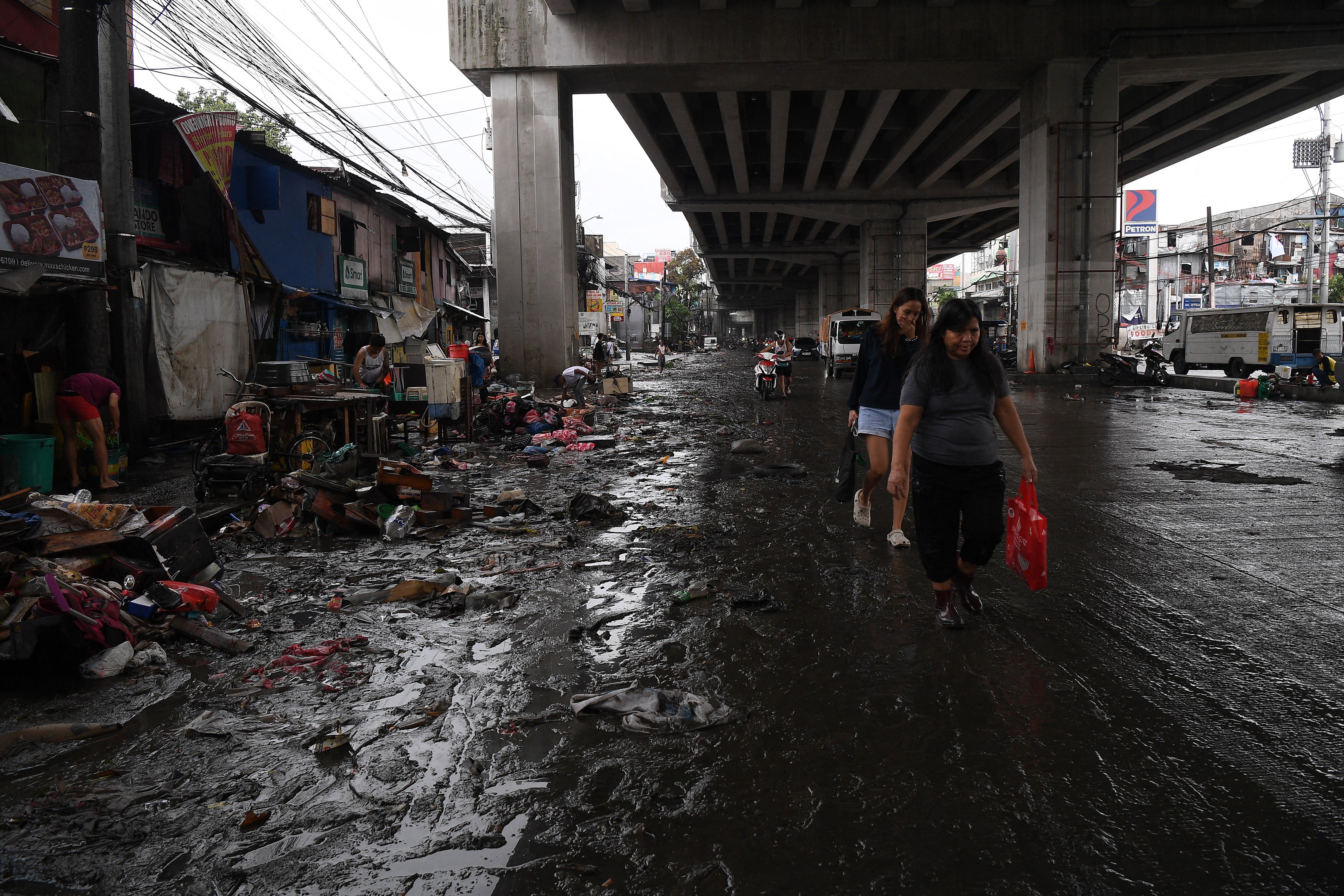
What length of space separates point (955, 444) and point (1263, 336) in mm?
26883

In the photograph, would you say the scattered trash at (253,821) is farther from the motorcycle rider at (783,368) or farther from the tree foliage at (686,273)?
the tree foliage at (686,273)

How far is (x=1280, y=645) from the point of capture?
13.8 feet

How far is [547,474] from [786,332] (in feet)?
344

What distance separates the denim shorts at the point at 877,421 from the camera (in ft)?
21.7

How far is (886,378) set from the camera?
21.6 ft

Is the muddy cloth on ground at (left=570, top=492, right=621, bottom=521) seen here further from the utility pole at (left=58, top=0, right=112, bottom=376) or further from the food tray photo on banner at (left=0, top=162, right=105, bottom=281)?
the utility pole at (left=58, top=0, right=112, bottom=376)

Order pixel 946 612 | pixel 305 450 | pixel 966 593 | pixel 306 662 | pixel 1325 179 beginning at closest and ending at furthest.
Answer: pixel 306 662 → pixel 946 612 → pixel 966 593 → pixel 305 450 → pixel 1325 179

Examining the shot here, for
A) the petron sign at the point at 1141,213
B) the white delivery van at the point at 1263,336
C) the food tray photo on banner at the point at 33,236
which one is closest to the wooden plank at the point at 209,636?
the food tray photo on banner at the point at 33,236

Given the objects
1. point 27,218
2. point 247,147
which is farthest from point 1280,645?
point 247,147

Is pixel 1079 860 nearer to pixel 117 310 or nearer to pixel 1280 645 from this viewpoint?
pixel 1280 645

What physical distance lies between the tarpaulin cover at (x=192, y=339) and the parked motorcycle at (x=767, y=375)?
12.4 metres

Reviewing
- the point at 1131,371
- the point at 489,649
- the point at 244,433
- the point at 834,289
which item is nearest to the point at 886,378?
the point at 489,649

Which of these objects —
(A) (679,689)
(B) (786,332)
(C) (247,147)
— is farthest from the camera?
(B) (786,332)

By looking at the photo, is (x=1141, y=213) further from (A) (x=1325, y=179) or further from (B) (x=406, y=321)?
(B) (x=406, y=321)
